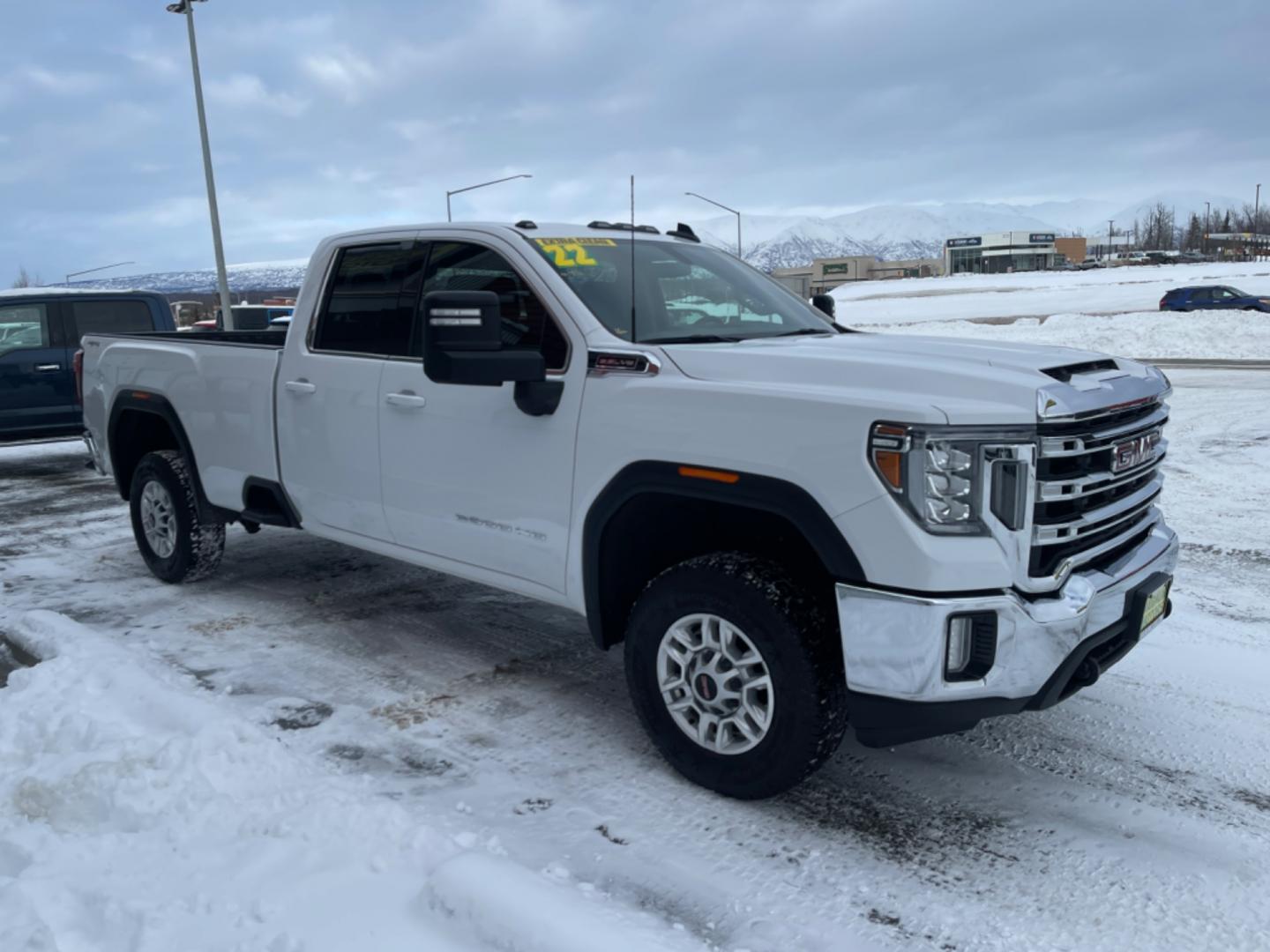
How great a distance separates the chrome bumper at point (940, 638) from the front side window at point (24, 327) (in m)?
11.1

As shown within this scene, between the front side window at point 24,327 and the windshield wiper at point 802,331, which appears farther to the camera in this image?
the front side window at point 24,327

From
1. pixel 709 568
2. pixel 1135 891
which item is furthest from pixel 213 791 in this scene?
pixel 1135 891

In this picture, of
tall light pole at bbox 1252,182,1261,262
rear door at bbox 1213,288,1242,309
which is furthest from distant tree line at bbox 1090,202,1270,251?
rear door at bbox 1213,288,1242,309

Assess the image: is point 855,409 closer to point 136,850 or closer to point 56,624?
point 136,850

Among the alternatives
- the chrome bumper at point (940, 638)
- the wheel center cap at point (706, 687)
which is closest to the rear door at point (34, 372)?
the wheel center cap at point (706, 687)

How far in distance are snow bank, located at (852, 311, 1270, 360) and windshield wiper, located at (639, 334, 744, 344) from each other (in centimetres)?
1717

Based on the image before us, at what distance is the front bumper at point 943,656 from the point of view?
9.80ft

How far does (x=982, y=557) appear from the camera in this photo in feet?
9.76

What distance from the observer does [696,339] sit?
4.11 metres

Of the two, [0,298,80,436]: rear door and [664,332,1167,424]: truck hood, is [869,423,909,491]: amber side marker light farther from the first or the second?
[0,298,80,436]: rear door

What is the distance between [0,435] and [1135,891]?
11.7 meters

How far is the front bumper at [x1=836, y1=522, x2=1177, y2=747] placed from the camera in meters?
2.99

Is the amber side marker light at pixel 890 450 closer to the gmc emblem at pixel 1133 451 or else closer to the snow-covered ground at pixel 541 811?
the gmc emblem at pixel 1133 451

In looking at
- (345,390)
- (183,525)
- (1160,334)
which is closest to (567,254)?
(345,390)
